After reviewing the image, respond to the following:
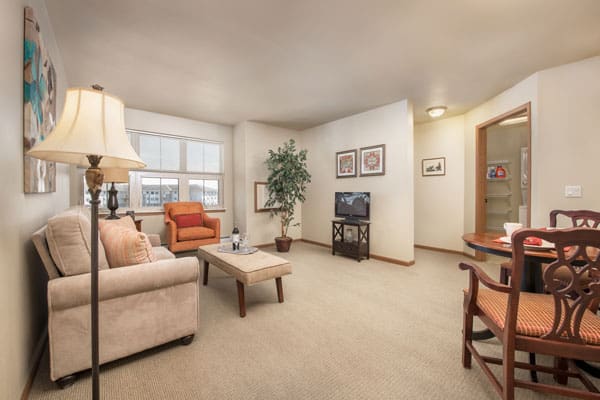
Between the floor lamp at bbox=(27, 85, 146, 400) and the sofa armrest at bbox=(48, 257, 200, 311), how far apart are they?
46cm

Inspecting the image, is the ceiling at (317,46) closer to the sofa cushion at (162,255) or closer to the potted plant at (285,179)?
the potted plant at (285,179)

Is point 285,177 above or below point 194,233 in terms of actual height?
above

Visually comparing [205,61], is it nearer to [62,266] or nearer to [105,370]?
[62,266]

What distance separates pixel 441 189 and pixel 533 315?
3857mm

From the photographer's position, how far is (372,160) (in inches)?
170

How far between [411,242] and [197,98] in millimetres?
3923

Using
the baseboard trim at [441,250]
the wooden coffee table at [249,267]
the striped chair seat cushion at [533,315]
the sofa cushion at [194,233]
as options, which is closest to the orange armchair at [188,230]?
the sofa cushion at [194,233]

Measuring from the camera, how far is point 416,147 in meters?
A: 5.03

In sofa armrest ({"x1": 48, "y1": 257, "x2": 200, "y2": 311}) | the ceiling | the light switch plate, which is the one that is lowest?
sofa armrest ({"x1": 48, "y1": 257, "x2": 200, "y2": 311})

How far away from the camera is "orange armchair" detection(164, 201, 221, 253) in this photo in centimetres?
398

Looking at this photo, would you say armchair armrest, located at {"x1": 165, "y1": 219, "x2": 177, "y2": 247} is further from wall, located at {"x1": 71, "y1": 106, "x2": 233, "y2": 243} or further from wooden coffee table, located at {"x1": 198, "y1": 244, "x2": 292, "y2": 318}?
wooden coffee table, located at {"x1": 198, "y1": 244, "x2": 292, "y2": 318}

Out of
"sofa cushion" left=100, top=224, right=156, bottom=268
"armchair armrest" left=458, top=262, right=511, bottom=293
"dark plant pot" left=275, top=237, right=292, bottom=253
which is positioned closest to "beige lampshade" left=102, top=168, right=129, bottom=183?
"sofa cushion" left=100, top=224, right=156, bottom=268

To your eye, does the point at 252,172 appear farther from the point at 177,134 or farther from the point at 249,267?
the point at 249,267

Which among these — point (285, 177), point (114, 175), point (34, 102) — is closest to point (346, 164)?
point (285, 177)
